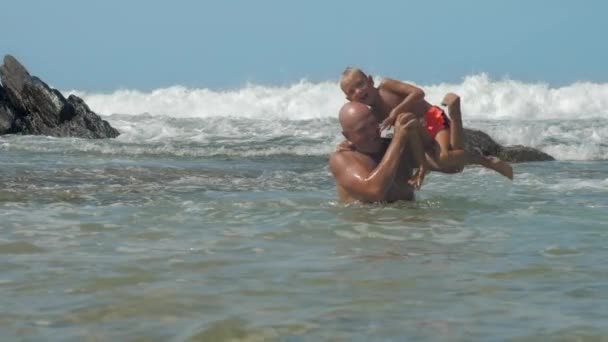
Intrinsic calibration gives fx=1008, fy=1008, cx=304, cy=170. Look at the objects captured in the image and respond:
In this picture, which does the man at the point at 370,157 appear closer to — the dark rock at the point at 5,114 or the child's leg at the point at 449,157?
the child's leg at the point at 449,157

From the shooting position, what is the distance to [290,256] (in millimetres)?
4977

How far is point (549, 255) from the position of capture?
16.2 ft

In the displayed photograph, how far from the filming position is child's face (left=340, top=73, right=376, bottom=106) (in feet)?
21.8

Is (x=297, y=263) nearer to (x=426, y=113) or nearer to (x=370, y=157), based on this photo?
(x=370, y=157)

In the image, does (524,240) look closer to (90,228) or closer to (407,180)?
(407,180)

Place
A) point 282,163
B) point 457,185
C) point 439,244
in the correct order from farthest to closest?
point 282,163 < point 457,185 < point 439,244

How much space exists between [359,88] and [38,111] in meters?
14.9

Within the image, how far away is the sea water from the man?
0.16 meters

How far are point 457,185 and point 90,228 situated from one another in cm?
453

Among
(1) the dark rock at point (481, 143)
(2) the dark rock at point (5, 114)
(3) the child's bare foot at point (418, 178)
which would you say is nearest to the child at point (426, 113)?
(3) the child's bare foot at point (418, 178)

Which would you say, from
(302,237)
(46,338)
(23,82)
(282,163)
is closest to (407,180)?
(302,237)

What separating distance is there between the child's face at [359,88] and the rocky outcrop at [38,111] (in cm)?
1391

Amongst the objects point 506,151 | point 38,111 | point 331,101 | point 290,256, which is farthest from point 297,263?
point 331,101

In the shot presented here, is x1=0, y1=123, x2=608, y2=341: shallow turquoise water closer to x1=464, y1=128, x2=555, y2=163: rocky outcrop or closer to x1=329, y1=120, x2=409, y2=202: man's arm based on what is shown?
x1=329, y1=120, x2=409, y2=202: man's arm
